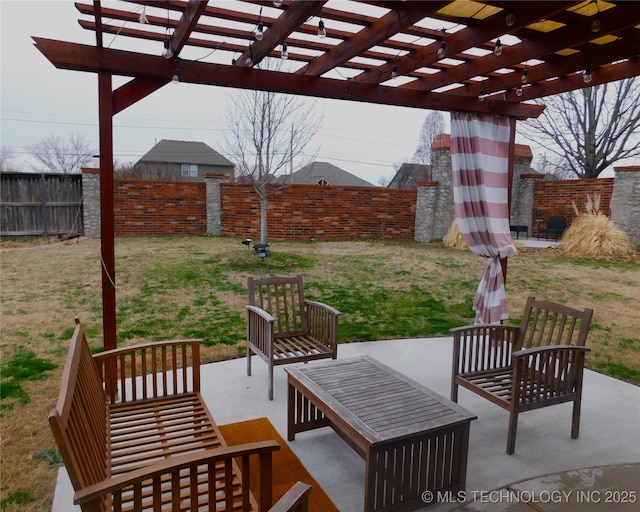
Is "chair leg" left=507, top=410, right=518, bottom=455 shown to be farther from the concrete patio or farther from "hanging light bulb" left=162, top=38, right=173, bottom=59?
"hanging light bulb" left=162, top=38, right=173, bottom=59

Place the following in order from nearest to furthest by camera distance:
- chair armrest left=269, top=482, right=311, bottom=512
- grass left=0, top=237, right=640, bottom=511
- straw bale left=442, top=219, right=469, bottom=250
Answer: chair armrest left=269, top=482, right=311, bottom=512 → grass left=0, top=237, right=640, bottom=511 → straw bale left=442, top=219, right=469, bottom=250

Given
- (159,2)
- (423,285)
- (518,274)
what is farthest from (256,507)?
(518,274)

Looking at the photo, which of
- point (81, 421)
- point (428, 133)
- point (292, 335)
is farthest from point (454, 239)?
point (428, 133)

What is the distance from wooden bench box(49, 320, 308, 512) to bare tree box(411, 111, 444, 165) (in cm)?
2678

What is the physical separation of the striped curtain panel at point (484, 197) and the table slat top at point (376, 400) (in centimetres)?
178

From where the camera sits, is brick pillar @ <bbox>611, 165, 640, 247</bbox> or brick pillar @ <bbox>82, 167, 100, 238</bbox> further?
brick pillar @ <bbox>82, 167, 100, 238</bbox>

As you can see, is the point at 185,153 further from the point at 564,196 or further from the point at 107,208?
the point at 107,208

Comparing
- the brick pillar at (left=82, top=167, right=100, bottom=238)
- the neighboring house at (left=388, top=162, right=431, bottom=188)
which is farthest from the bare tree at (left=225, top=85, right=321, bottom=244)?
the neighboring house at (left=388, top=162, right=431, bottom=188)

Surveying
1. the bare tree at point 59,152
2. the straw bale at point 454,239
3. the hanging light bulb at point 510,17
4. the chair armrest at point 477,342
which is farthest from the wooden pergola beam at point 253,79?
the bare tree at point 59,152

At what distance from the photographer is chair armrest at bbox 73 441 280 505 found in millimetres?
1359

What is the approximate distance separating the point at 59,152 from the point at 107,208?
30.8 metres

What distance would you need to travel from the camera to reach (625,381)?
12.6ft

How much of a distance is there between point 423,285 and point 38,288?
5860 millimetres

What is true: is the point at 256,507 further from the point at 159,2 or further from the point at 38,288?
the point at 38,288
